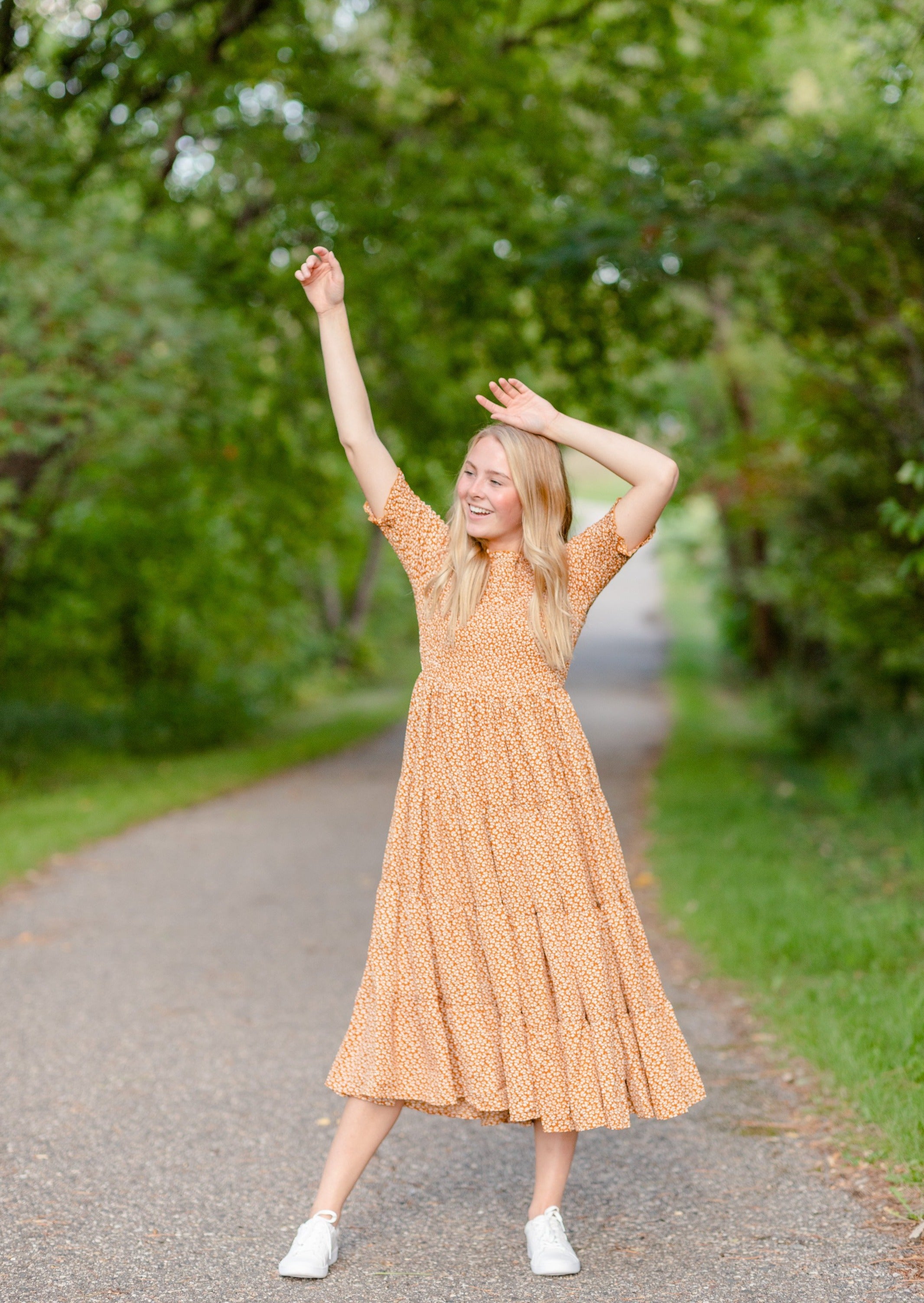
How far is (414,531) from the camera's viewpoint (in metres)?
3.41

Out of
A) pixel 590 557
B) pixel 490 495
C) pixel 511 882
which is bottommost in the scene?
pixel 511 882

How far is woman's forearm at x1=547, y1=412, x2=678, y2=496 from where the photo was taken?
3246mm

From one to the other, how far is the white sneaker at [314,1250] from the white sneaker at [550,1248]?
48cm

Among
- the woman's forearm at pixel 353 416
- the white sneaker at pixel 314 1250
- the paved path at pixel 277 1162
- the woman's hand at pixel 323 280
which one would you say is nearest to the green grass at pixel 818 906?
the paved path at pixel 277 1162

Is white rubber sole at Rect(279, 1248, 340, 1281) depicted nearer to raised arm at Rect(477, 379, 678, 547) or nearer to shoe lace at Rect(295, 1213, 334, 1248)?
shoe lace at Rect(295, 1213, 334, 1248)

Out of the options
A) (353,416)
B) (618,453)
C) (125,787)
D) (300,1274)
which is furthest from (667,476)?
(125,787)

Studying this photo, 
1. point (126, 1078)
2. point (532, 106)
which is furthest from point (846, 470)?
point (126, 1078)

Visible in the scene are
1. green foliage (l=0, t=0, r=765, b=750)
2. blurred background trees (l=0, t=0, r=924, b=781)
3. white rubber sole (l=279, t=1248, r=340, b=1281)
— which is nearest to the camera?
white rubber sole (l=279, t=1248, r=340, b=1281)

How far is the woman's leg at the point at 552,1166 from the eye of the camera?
10.7 feet

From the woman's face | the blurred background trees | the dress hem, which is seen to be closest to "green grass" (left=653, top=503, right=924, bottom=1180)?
the dress hem

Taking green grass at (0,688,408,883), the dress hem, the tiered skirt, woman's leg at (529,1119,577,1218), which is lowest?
green grass at (0,688,408,883)

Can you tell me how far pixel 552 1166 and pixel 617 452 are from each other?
5.91 ft

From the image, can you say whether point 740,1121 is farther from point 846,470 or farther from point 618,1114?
point 846,470

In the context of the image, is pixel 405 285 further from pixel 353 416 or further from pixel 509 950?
pixel 509 950
